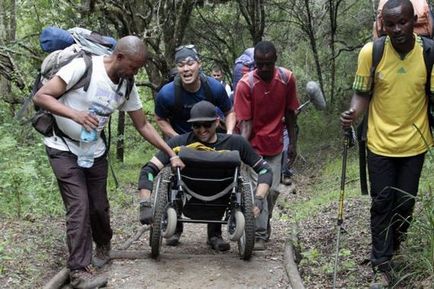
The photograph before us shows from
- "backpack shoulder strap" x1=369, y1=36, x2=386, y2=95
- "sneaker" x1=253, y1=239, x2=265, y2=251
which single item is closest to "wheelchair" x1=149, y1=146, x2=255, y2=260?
"sneaker" x1=253, y1=239, x2=265, y2=251

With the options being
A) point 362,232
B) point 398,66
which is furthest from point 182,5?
point 398,66

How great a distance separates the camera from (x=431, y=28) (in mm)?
4875

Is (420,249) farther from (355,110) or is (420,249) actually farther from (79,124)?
(79,124)

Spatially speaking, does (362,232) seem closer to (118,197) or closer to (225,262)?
(225,262)

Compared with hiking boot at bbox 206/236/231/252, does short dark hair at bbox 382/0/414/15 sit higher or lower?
higher

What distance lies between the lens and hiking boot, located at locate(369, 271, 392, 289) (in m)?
4.62

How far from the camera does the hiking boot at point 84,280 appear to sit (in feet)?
15.9

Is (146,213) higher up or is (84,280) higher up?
(146,213)

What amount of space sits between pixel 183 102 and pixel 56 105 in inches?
68.1

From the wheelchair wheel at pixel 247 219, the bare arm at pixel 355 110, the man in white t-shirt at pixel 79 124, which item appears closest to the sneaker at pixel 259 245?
the wheelchair wheel at pixel 247 219

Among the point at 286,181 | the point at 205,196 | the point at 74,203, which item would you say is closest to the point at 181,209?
the point at 205,196

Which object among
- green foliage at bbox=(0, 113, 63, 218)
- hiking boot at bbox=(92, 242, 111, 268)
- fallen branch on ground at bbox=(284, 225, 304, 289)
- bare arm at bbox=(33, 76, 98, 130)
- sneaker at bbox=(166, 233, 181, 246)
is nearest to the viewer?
bare arm at bbox=(33, 76, 98, 130)

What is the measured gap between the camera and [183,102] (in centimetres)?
603

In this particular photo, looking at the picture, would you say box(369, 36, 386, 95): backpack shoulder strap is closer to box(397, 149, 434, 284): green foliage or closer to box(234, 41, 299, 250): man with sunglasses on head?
box(397, 149, 434, 284): green foliage
